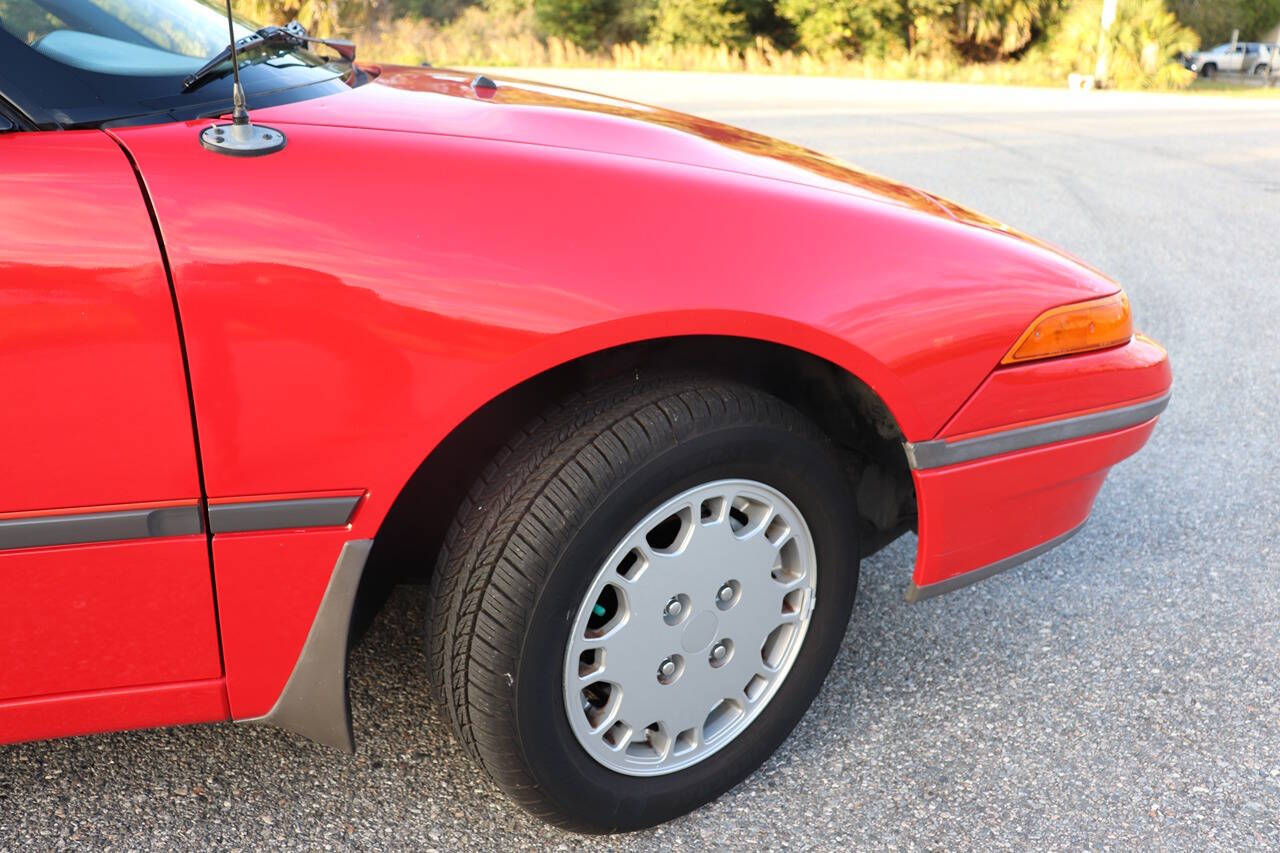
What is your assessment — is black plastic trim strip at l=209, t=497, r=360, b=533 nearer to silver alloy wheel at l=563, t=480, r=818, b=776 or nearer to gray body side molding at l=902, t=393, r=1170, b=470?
silver alloy wheel at l=563, t=480, r=818, b=776

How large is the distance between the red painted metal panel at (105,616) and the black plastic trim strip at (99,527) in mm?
12

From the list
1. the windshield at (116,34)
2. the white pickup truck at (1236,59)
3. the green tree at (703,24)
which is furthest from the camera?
the white pickup truck at (1236,59)

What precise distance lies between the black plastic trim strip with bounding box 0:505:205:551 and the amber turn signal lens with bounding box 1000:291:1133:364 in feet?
4.30

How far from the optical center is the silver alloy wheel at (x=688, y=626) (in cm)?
170

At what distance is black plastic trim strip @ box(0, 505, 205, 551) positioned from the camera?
53.7 inches

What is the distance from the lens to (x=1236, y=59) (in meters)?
31.2

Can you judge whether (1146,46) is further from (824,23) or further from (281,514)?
(281,514)

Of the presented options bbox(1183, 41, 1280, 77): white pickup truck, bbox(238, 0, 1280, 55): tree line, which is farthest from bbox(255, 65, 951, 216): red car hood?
bbox(1183, 41, 1280, 77): white pickup truck

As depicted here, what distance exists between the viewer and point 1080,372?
201cm

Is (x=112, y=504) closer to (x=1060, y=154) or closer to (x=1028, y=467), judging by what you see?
(x=1028, y=467)

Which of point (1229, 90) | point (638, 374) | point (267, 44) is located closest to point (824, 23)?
point (1229, 90)

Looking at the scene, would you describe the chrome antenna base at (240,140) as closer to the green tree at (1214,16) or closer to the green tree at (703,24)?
the green tree at (703,24)

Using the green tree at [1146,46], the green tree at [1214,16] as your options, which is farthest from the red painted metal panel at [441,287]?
the green tree at [1214,16]

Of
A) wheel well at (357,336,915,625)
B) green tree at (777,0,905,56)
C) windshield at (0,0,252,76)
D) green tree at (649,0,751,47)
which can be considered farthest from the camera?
green tree at (649,0,751,47)
